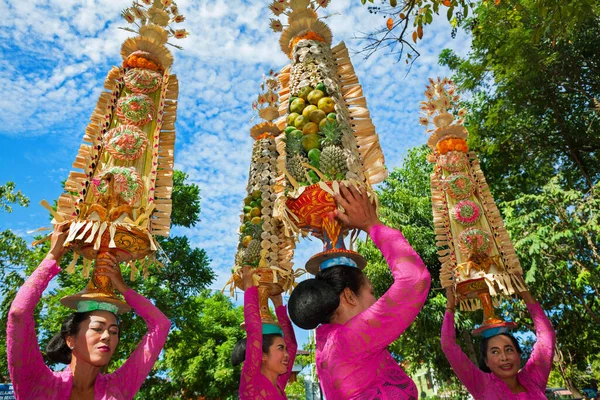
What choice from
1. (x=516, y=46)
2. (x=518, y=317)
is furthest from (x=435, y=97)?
(x=518, y=317)

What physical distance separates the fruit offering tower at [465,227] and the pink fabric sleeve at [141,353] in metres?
2.89

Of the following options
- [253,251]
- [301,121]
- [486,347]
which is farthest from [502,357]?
[301,121]

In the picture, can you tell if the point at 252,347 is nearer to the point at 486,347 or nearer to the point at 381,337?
the point at 381,337

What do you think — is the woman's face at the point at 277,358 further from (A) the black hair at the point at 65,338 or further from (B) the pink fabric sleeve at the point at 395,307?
(B) the pink fabric sleeve at the point at 395,307

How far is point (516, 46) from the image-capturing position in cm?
1199

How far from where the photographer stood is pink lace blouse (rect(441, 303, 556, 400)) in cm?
392

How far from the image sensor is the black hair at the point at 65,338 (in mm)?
2965

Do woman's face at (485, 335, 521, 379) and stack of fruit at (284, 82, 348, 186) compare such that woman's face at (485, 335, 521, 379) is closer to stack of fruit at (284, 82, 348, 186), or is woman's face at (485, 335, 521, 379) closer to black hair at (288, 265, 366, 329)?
black hair at (288, 265, 366, 329)

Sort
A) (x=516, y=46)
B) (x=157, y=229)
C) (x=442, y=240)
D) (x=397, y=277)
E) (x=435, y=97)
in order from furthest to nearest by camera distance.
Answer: (x=516, y=46) < (x=435, y=97) < (x=442, y=240) < (x=157, y=229) < (x=397, y=277)

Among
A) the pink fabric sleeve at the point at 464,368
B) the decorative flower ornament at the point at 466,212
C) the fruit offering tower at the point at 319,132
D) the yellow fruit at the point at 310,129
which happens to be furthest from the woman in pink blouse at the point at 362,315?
the decorative flower ornament at the point at 466,212

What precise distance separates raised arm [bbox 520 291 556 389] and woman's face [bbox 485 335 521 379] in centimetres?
25

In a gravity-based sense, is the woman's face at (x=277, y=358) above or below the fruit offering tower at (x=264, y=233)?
below

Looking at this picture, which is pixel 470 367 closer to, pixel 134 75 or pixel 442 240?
pixel 442 240

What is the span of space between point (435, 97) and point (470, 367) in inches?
134
